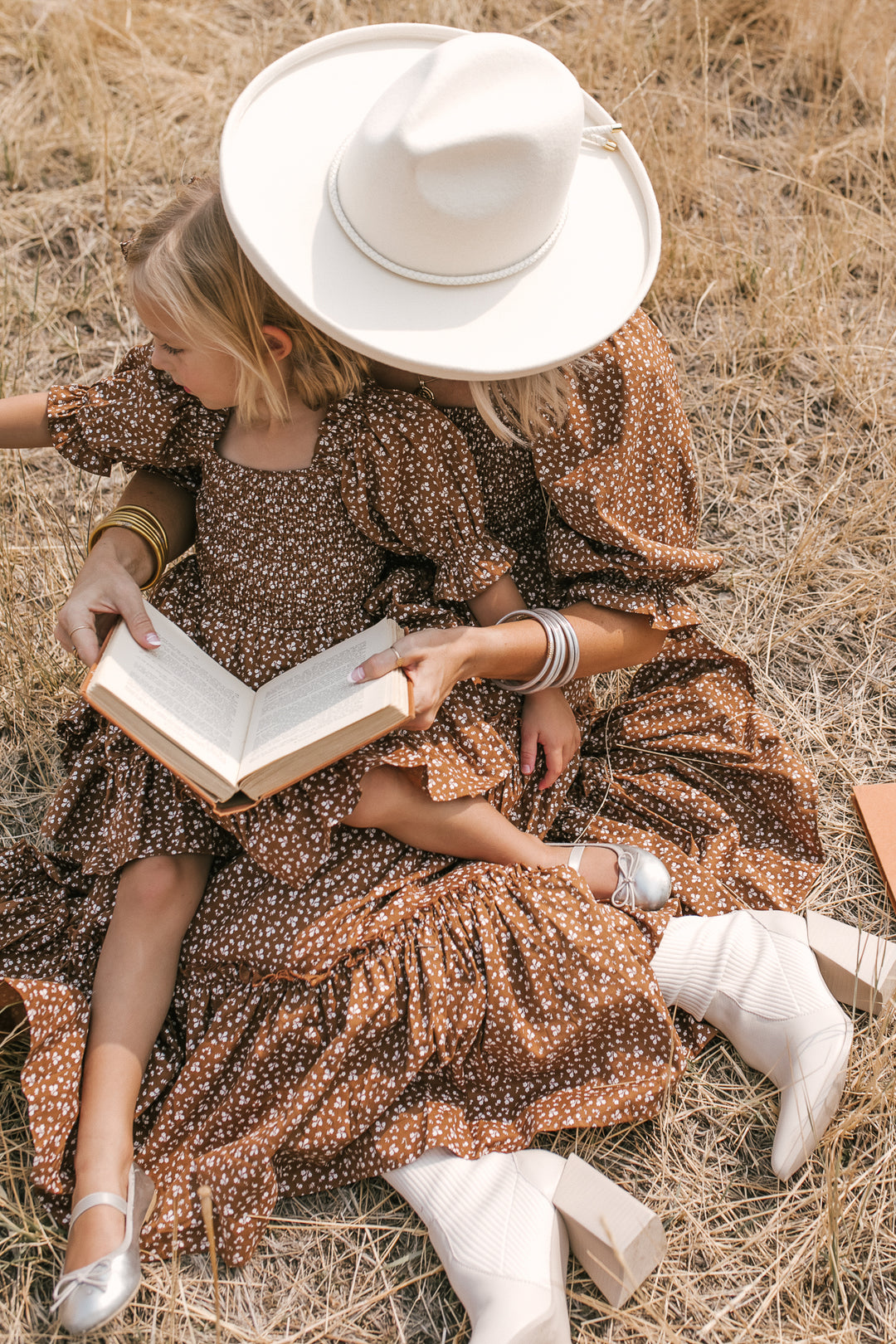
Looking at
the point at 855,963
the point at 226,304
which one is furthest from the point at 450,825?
the point at 226,304

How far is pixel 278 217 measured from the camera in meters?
1.49

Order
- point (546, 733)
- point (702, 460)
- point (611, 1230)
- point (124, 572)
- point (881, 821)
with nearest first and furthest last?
point (611, 1230)
point (124, 572)
point (546, 733)
point (881, 821)
point (702, 460)

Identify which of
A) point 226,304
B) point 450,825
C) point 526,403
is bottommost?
point 450,825

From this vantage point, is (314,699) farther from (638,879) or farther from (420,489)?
(638,879)

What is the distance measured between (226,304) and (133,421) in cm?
40

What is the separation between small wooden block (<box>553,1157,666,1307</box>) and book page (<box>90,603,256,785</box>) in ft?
2.90

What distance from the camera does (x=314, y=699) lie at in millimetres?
1662

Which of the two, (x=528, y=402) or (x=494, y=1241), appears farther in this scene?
(x=528, y=402)

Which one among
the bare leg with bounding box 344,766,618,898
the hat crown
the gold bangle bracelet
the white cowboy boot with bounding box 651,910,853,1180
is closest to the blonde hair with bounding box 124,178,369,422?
the hat crown

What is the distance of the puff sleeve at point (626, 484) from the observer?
1.79 metres

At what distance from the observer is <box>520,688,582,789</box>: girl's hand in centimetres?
198

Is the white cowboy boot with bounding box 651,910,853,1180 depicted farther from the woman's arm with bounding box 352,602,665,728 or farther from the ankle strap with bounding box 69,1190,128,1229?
the ankle strap with bounding box 69,1190,128,1229

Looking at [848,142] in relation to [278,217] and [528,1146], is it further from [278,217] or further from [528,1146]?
[528,1146]

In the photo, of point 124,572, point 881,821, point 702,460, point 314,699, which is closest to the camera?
point 314,699
